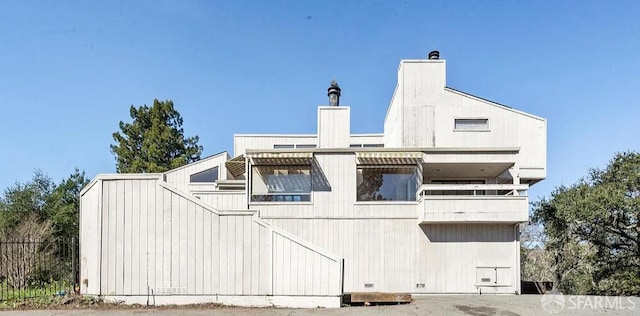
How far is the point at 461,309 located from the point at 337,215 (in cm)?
455

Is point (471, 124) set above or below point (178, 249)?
above

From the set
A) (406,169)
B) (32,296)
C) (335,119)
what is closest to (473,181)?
(406,169)

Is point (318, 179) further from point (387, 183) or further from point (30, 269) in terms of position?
point (30, 269)

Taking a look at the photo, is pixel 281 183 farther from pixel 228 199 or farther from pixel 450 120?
Answer: pixel 450 120

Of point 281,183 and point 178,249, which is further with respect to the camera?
point 281,183

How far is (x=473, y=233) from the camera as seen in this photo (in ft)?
37.7

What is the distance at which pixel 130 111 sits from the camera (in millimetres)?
29344

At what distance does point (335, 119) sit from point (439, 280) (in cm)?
646

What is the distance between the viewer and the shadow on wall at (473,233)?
1147 cm

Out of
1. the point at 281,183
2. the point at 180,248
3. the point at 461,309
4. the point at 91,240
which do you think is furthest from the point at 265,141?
the point at 461,309

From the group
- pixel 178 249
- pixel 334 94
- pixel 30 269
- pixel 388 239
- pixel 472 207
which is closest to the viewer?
pixel 178 249

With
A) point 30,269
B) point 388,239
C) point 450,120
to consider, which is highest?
point 450,120

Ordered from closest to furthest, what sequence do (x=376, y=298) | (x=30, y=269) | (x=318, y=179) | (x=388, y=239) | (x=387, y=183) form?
(x=376, y=298) < (x=388, y=239) < (x=318, y=179) < (x=387, y=183) < (x=30, y=269)

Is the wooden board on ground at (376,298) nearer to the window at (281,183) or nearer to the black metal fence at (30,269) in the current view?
the window at (281,183)
